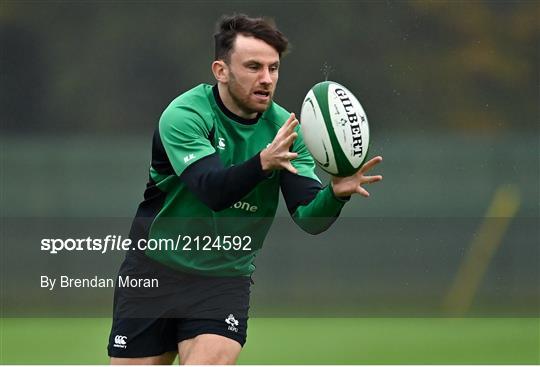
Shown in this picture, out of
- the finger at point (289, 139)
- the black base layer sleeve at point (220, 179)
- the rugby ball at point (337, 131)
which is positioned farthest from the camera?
the rugby ball at point (337, 131)

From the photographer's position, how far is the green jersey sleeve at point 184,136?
4.19 meters

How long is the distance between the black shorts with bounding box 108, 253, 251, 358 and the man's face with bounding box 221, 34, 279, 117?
74 cm

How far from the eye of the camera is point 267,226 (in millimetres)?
4516

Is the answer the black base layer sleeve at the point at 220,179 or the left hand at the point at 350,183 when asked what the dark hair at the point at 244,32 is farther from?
the left hand at the point at 350,183

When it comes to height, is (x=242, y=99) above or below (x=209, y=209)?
above

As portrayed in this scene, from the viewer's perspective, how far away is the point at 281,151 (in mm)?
3848

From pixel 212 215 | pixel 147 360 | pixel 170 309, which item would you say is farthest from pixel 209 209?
pixel 147 360

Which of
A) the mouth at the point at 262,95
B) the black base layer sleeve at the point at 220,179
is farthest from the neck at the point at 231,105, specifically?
the black base layer sleeve at the point at 220,179

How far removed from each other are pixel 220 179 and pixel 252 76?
1.83ft

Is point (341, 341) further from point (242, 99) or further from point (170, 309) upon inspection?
point (242, 99)

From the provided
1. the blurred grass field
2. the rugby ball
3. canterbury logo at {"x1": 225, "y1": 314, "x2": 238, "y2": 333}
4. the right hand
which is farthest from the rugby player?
the blurred grass field

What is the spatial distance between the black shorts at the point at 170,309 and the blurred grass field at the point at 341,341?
91.8 inches

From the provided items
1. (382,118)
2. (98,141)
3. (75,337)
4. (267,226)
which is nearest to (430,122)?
(382,118)

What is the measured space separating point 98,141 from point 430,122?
260 cm
